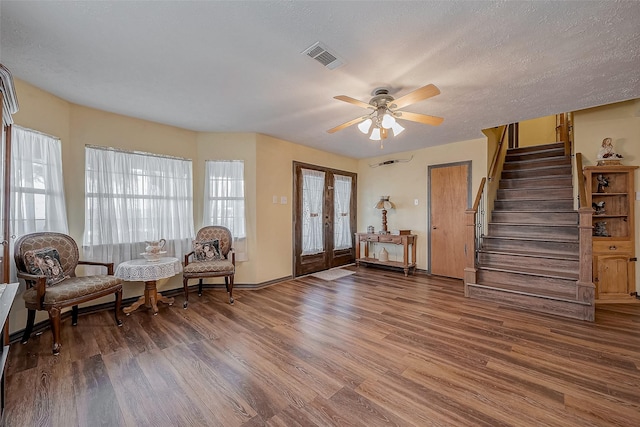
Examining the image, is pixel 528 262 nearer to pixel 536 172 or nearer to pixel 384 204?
pixel 536 172

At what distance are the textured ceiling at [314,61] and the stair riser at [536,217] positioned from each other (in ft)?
5.66

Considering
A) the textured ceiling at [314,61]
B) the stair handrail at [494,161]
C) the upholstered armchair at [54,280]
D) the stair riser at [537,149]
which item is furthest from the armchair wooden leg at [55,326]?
the stair riser at [537,149]

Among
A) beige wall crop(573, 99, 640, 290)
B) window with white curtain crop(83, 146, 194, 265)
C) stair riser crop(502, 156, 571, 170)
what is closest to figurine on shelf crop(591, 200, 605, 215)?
beige wall crop(573, 99, 640, 290)

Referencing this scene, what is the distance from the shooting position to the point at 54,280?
2609mm

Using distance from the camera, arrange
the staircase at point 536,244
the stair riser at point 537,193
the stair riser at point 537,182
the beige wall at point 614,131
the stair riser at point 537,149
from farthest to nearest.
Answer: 1. the stair riser at point 537,149
2. the stair riser at point 537,182
3. the stair riser at point 537,193
4. the beige wall at point 614,131
5. the staircase at point 536,244

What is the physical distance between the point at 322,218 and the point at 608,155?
4.42m

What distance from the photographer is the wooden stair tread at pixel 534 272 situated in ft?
10.8

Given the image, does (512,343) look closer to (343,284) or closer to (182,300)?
(343,284)

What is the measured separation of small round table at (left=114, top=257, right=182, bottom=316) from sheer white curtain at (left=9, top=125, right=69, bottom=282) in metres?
0.81

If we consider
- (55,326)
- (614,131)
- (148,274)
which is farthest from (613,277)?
(55,326)

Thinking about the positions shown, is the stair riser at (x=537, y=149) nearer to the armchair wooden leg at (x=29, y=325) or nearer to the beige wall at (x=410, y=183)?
the beige wall at (x=410, y=183)

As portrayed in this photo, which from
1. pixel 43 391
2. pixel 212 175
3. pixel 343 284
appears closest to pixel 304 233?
pixel 343 284

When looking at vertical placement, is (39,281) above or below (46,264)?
below

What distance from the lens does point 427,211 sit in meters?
5.15
